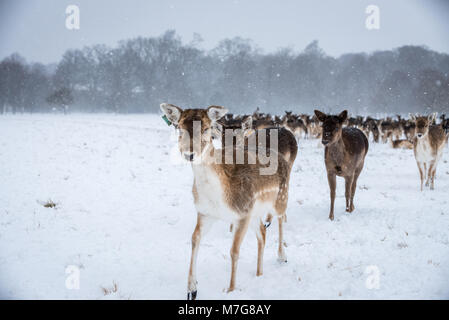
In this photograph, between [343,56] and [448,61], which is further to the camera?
[343,56]

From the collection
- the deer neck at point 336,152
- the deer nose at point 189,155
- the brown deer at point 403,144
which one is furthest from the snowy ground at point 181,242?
the brown deer at point 403,144

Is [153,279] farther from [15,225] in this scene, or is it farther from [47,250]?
[15,225]

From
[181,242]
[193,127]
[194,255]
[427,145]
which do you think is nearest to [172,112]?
[193,127]

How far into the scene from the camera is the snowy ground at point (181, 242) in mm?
3830

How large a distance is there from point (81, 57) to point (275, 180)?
3140 inches

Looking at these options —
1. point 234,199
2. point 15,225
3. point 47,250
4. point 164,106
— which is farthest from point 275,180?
point 15,225

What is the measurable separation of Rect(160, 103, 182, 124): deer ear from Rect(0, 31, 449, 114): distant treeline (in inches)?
2183

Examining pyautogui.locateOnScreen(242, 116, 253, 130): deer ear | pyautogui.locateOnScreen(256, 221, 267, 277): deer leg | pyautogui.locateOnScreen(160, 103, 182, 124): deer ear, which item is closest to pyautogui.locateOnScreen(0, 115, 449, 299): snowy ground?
pyautogui.locateOnScreen(256, 221, 267, 277): deer leg

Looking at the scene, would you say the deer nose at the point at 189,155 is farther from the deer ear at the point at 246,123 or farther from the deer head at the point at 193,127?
the deer ear at the point at 246,123

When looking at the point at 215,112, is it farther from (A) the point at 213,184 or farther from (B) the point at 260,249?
(B) the point at 260,249

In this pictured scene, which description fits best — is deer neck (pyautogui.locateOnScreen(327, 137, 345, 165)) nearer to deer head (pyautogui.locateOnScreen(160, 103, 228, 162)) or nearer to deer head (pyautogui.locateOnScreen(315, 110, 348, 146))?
deer head (pyautogui.locateOnScreen(315, 110, 348, 146))

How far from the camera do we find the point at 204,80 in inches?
2862

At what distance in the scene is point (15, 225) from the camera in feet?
18.3
